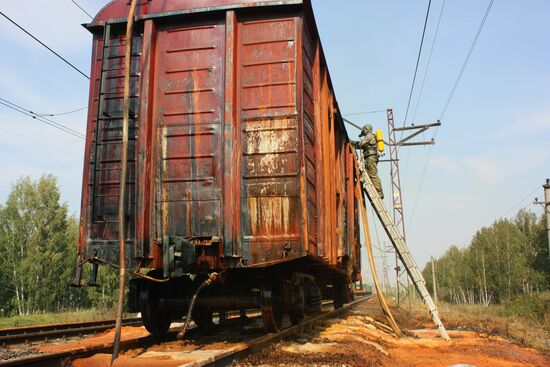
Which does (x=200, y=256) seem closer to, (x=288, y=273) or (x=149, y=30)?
(x=288, y=273)

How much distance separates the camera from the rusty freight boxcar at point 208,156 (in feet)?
19.2

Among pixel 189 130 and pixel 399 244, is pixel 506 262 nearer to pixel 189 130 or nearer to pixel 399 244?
pixel 399 244

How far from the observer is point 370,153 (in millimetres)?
12406

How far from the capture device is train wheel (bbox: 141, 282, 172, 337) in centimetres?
641

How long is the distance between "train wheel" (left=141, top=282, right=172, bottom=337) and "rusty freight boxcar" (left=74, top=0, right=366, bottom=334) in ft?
0.06

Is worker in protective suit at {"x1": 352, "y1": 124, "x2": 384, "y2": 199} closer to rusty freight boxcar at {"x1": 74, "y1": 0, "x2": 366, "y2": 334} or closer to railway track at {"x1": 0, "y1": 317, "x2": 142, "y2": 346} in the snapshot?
rusty freight boxcar at {"x1": 74, "y1": 0, "x2": 366, "y2": 334}

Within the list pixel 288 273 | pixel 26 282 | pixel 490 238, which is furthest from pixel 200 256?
pixel 490 238

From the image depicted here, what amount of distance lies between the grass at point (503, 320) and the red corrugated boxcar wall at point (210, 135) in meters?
5.95

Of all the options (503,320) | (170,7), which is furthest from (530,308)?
(170,7)

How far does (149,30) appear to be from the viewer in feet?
21.0

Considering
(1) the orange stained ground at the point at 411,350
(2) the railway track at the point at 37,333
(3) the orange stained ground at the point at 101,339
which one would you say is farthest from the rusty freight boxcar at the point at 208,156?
(2) the railway track at the point at 37,333

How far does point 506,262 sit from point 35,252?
51.3m

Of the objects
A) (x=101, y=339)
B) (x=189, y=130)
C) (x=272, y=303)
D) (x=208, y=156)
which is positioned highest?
(x=189, y=130)

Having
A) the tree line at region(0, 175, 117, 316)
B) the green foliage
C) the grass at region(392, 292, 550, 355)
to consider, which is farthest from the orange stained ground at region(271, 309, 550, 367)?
the tree line at region(0, 175, 117, 316)
